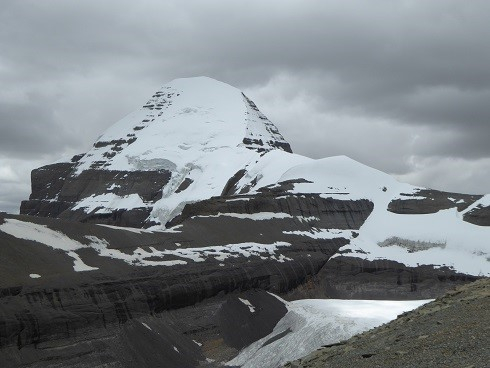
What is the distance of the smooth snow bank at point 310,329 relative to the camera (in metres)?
34.2

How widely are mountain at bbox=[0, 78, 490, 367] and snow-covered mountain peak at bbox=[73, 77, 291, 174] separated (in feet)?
28.0

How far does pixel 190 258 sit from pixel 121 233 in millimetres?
5225

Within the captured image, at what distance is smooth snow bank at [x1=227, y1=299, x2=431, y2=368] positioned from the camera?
112ft

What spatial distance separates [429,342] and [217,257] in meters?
Result: 30.8

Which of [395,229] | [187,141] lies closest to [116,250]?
[395,229]

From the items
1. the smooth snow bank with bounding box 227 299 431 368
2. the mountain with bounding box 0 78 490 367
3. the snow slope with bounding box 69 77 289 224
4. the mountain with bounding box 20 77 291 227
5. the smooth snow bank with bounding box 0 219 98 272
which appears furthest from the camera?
the mountain with bounding box 20 77 291 227

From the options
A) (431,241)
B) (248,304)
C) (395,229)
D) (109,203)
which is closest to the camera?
(248,304)

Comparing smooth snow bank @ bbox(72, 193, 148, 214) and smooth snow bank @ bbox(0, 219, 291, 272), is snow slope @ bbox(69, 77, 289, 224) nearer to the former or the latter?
smooth snow bank @ bbox(72, 193, 148, 214)

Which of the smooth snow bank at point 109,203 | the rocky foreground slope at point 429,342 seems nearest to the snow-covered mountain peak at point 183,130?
the smooth snow bank at point 109,203

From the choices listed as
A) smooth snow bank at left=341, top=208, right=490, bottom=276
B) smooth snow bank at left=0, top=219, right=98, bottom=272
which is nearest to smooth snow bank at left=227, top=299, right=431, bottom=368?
smooth snow bank at left=0, top=219, right=98, bottom=272

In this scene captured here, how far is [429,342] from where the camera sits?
1731 cm

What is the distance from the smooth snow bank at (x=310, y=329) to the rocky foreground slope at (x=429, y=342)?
11.6m

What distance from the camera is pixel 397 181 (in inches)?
3344

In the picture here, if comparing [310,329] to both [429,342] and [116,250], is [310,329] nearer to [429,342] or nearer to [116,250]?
[116,250]
